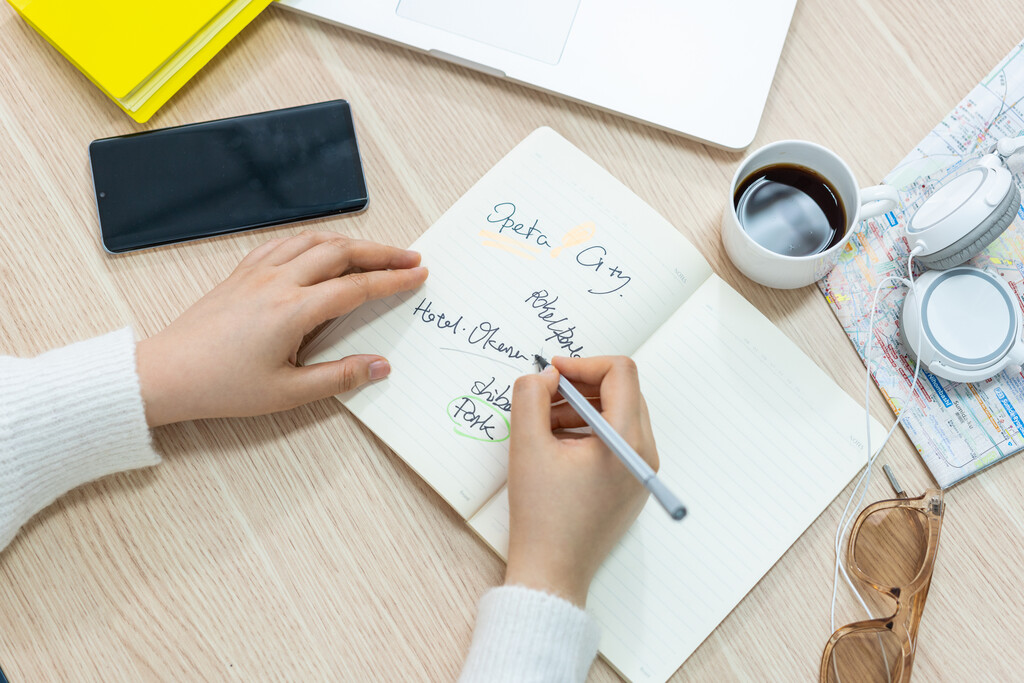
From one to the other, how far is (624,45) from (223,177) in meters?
0.39

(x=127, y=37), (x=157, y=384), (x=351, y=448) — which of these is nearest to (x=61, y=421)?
(x=157, y=384)

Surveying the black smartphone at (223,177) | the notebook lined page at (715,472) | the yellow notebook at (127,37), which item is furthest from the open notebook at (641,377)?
the yellow notebook at (127,37)

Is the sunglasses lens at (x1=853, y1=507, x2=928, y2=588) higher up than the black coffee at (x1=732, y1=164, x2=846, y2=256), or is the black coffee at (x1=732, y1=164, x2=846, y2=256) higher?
the black coffee at (x1=732, y1=164, x2=846, y2=256)

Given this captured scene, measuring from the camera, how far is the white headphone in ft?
1.87

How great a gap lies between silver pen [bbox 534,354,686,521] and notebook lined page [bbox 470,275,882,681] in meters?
0.09

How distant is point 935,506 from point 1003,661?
0.48 feet

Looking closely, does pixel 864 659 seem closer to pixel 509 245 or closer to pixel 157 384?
pixel 509 245

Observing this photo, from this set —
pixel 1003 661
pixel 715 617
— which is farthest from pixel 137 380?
pixel 1003 661

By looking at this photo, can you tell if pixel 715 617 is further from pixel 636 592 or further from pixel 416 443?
pixel 416 443

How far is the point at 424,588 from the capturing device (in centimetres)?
60

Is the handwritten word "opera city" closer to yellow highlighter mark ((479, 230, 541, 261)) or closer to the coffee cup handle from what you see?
yellow highlighter mark ((479, 230, 541, 261))

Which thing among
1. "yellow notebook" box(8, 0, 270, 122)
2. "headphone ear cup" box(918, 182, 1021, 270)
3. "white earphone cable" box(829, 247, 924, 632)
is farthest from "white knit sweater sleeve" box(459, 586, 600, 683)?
"yellow notebook" box(8, 0, 270, 122)

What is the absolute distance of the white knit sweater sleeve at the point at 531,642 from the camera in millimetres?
540

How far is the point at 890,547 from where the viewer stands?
0.60 metres
